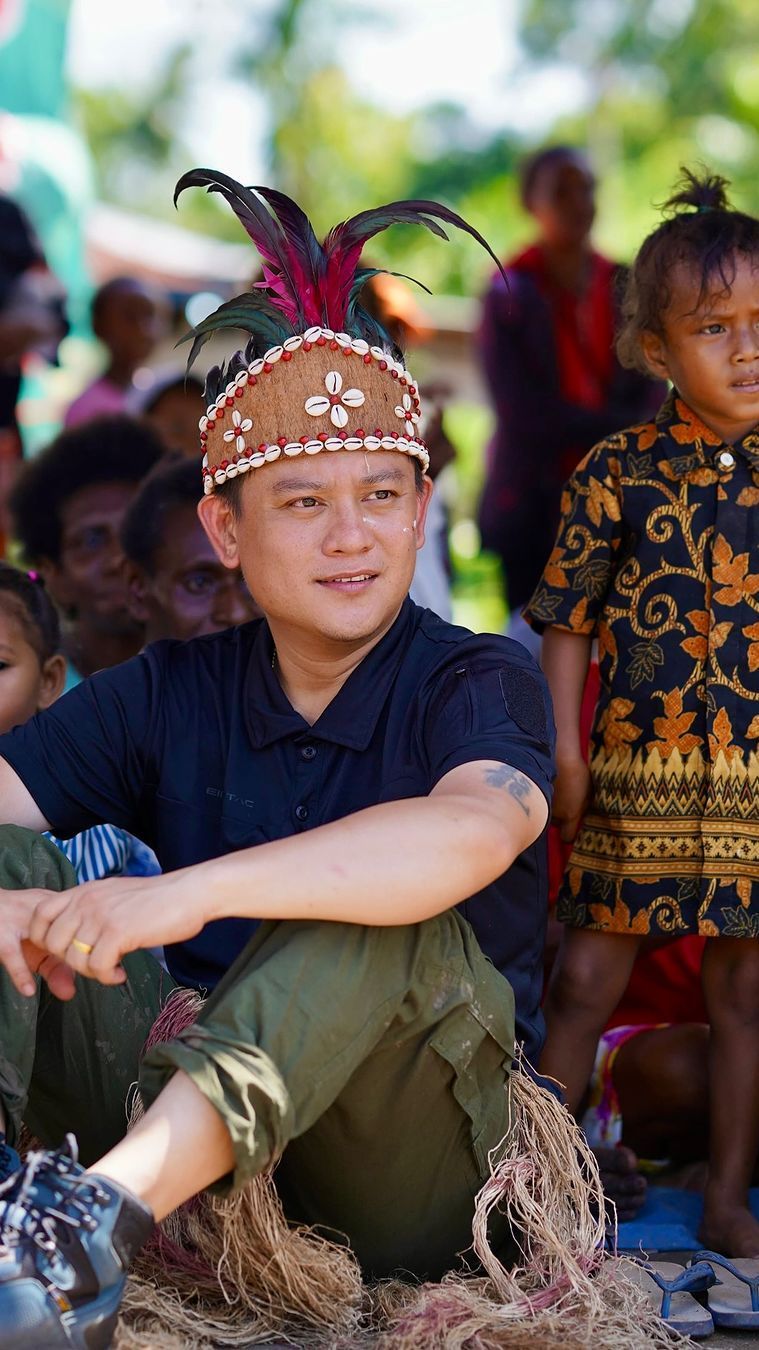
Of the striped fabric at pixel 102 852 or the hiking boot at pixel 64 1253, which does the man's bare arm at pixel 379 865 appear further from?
the striped fabric at pixel 102 852

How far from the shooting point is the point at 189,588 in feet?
13.8

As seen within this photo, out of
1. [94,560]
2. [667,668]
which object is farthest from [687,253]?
[94,560]

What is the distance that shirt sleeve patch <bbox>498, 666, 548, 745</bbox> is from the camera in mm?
2484

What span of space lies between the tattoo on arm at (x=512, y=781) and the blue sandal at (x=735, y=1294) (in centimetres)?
84

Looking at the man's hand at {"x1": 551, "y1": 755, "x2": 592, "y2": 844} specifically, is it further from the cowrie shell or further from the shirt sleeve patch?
the cowrie shell

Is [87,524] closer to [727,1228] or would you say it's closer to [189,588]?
[189,588]

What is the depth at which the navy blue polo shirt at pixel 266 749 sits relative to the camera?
8.39ft

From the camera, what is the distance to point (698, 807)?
10.2 feet

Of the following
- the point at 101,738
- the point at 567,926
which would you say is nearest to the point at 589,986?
the point at 567,926

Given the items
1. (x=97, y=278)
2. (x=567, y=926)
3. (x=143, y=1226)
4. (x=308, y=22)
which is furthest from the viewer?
(x=308, y=22)

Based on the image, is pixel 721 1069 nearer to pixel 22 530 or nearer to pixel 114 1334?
pixel 114 1334

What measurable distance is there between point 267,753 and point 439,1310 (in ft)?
3.08

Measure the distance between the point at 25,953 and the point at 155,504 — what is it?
2.29 m

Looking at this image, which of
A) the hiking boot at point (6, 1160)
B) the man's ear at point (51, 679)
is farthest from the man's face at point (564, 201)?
the hiking boot at point (6, 1160)
